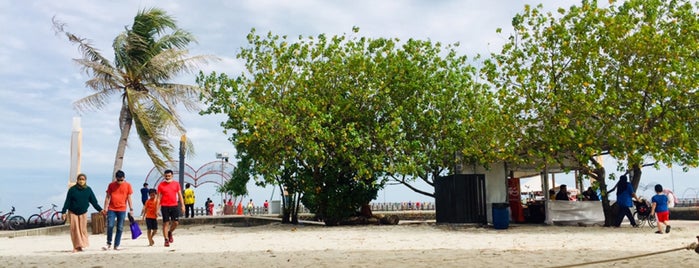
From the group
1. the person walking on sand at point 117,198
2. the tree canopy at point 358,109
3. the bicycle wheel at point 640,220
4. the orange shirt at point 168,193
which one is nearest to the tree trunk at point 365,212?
the tree canopy at point 358,109

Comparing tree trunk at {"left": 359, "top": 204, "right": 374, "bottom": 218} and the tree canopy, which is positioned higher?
the tree canopy

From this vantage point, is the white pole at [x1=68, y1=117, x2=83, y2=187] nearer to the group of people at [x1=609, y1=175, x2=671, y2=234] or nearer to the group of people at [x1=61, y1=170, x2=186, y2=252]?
the group of people at [x1=61, y1=170, x2=186, y2=252]

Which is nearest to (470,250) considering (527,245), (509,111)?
(527,245)

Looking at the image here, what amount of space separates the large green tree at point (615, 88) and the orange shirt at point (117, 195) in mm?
11438

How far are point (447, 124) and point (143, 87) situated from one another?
506 inches

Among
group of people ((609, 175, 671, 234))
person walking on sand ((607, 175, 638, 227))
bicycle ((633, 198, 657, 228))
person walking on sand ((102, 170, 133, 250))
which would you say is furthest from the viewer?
bicycle ((633, 198, 657, 228))

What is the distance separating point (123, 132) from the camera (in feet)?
82.9

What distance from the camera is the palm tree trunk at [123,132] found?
24734 mm

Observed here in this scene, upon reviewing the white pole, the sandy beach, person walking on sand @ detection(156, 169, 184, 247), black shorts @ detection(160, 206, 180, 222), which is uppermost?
the white pole

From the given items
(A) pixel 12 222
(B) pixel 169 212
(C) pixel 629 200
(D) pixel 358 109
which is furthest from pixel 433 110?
(A) pixel 12 222

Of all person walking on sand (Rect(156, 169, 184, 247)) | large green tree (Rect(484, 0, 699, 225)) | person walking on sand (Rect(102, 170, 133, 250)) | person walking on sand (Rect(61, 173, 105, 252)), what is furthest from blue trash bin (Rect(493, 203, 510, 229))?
person walking on sand (Rect(61, 173, 105, 252))

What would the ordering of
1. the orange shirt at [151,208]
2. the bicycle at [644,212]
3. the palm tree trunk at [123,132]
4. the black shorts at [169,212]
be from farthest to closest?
the palm tree trunk at [123,132] → the bicycle at [644,212] → the orange shirt at [151,208] → the black shorts at [169,212]

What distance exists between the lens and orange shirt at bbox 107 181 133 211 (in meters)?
12.5

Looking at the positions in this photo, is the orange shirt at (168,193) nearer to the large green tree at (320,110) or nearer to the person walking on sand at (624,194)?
the large green tree at (320,110)
